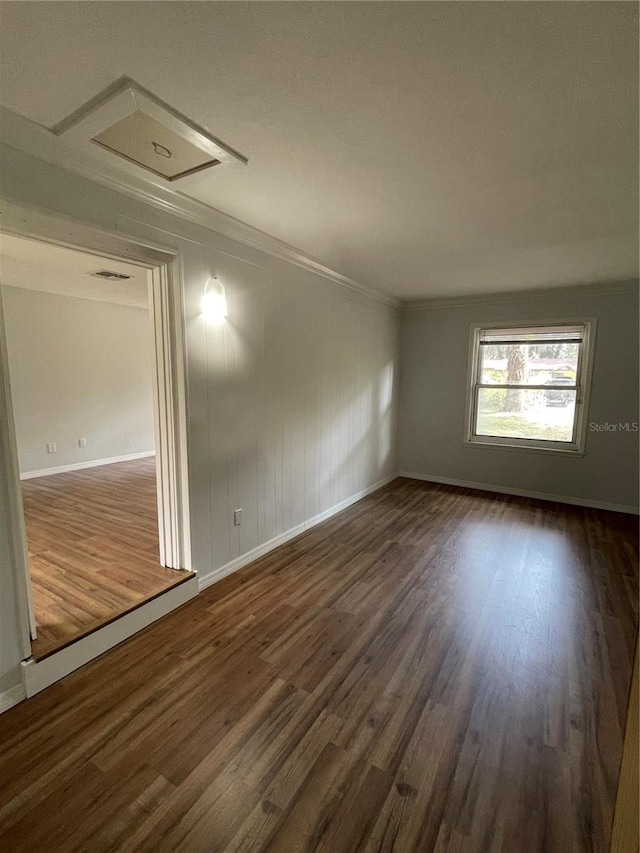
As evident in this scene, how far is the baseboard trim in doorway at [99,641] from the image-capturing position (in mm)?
→ 1749

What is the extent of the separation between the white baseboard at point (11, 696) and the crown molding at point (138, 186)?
2334 millimetres

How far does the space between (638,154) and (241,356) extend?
94.1 inches

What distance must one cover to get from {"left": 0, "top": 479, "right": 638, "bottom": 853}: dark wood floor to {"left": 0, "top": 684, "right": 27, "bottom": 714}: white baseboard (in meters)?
0.04

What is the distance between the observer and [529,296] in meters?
4.52

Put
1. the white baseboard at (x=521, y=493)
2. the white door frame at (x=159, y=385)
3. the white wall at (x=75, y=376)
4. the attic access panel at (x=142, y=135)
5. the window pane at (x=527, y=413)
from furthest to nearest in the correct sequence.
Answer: the white wall at (x=75, y=376) → the window pane at (x=527, y=413) → the white baseboard at (x=521, y=493) → the white door frame at (x=159, y=385) → the attic access panel at (x=142, y=135)

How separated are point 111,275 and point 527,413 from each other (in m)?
5.13

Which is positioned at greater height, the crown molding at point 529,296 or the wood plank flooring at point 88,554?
the crown molding at point 529,296

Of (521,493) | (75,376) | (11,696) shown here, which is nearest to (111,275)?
(75,376)

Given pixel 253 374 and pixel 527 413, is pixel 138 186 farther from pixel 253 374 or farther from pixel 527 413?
pixel 527 413

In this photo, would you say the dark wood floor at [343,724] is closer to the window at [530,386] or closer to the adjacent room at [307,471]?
the adjacent room at [307,471]

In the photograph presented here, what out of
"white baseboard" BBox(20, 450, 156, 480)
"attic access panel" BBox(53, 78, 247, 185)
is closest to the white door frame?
"attic access panel" BBox(53, 78, 247, 185)

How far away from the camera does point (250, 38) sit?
1.14 m

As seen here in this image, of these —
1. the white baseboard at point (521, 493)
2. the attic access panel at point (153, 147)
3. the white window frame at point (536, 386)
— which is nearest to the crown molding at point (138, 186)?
the attic access panel at point (153, 147)

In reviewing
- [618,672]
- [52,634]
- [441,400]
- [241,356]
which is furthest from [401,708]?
[441,400]
